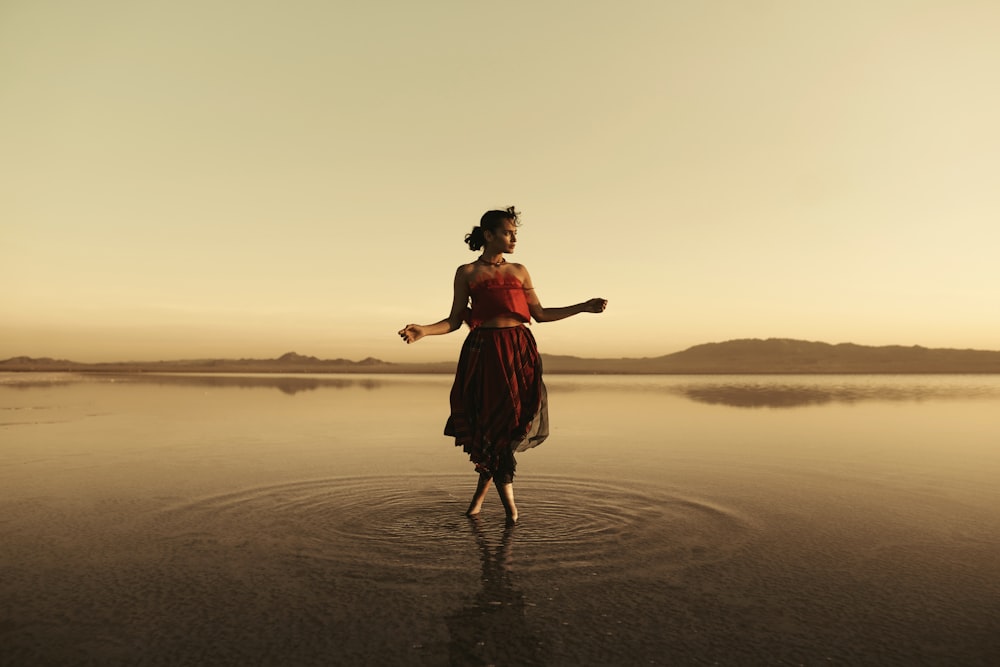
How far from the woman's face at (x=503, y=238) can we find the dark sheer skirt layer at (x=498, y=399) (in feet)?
2.22

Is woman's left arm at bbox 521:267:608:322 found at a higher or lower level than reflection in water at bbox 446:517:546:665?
higher

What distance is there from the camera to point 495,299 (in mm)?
6238

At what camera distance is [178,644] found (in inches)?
131

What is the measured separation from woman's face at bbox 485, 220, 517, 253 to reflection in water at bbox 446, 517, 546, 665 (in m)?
2.78

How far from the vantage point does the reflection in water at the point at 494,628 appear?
3.17 metres

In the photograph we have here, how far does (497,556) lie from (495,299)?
2.23 meters

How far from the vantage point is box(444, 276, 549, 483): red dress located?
6148 mm

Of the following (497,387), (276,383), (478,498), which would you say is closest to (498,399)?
(497,387)

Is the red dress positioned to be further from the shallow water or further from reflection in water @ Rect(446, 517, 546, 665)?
reflection in water @ Rect(446, 517, 546, 665)

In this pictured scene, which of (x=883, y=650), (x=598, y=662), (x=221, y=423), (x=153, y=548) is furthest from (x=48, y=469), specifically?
(x=883, y=650)

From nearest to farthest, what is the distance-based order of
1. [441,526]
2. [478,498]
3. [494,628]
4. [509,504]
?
[494,628] → [441,526] → [509,504] → [478,498]

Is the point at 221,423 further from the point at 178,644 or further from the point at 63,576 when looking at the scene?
the point at 178,644

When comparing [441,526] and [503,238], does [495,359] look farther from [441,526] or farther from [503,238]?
[441,526]

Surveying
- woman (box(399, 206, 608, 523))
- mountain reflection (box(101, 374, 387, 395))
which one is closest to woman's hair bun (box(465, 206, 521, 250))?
woman (box(399, 206, 608, 523))
